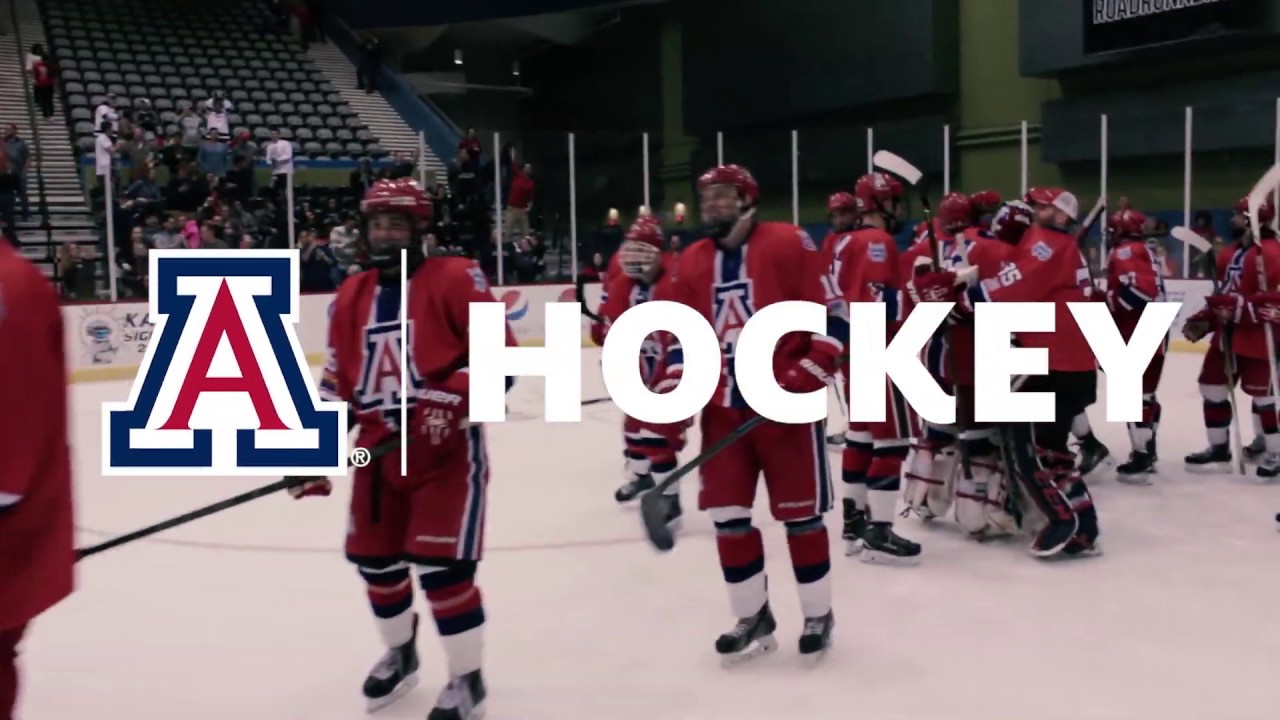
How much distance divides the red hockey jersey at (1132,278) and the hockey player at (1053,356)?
3.25 feet

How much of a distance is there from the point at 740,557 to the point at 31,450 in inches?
77.3

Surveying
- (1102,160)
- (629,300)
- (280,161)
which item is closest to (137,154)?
(280,161)

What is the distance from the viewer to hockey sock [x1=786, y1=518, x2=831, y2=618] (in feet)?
10.9

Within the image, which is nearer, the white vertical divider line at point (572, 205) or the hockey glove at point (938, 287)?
the hockey glove at point (938, 287)

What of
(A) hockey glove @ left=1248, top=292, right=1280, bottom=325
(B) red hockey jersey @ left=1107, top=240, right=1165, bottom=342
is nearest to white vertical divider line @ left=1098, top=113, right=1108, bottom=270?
(A) hockey glove @ left=1248, top=292, right=1280, bottom=325

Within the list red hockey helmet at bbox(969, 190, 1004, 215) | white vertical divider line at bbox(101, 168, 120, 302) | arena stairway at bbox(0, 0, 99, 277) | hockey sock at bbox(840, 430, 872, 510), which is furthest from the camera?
arena stairway at bbox(0, 0, 99, 277)

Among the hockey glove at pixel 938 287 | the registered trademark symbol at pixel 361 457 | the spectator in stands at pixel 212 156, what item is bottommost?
the registered trademark symbol at pixel 361 457

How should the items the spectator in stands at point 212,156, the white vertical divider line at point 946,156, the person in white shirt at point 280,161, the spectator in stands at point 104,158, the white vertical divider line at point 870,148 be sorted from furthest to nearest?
the white vertical divider line at point 870,148, the white vertical divider line at point 946,156, the spectator in stands at point 212,156, the person in white shirt at point 280,161, the spectator in stands at point 104,158

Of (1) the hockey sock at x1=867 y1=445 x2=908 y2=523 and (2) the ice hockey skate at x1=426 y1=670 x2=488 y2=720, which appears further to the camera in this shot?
(1) the hockey sock at x1=867 y1=445 x2=908 y2=523

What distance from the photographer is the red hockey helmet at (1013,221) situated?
4637 millimetres

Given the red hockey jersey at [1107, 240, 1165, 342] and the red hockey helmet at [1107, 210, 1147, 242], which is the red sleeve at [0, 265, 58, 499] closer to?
the red hockey jersey at [1107, 240, 1165, 342]

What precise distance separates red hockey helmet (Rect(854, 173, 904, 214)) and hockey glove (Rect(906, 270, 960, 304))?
0.41 m

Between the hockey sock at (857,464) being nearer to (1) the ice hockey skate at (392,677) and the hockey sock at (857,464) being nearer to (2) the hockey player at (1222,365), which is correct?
(1) the ice hockey skate at (392,677)

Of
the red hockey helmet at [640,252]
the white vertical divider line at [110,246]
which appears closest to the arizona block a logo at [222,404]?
the red hockey helmet at [640,252]
